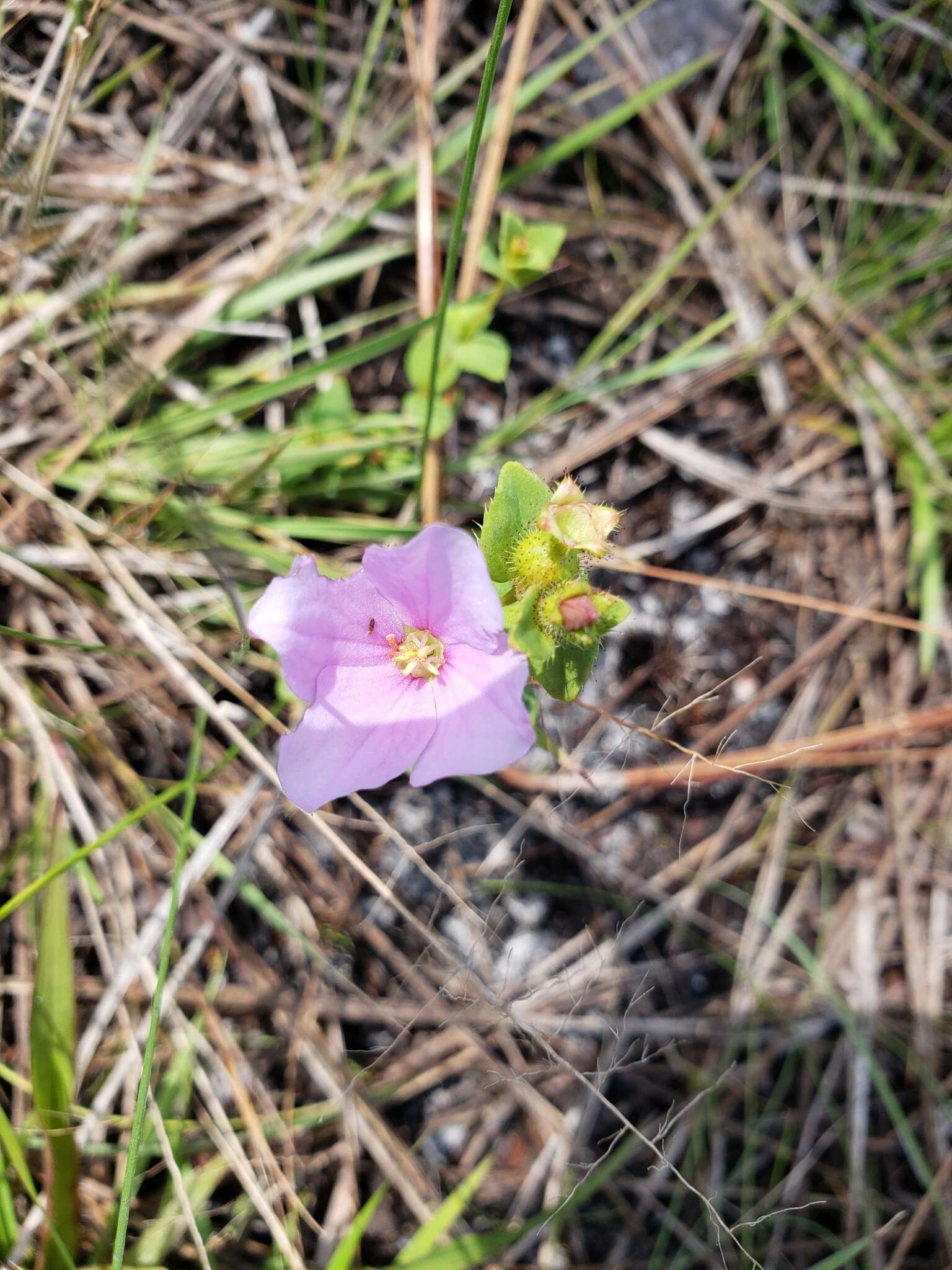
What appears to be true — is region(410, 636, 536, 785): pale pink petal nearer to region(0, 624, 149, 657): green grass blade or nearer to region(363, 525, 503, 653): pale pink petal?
region(363, 525, 503, 653): pale pink petal

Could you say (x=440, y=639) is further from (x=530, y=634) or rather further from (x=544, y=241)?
(x=544, y=241)

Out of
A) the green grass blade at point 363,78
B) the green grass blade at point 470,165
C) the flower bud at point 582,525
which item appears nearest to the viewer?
the green grass blade at point 470,165

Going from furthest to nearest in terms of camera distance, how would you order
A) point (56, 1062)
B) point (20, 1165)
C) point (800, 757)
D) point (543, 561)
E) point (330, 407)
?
point (800, 757)
point (330, 407)
point (56, 1062)
point (20, 1165)
point (543, 561)

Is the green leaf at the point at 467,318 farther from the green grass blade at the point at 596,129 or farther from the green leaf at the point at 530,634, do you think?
the green leaf at the point at 530,634

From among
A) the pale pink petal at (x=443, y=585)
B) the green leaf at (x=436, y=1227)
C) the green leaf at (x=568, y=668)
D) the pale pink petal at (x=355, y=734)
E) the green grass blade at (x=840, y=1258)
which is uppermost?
the pale pink petal at (x=443, y=585)

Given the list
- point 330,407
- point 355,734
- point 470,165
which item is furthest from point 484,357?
point 355,734

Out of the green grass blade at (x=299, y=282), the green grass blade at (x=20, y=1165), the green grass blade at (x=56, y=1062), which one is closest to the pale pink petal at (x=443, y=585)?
the green grass blade at (x=56, y=1062)

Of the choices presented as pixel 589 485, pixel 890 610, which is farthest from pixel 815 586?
pixel 589 485

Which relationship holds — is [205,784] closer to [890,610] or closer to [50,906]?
[50,906]
